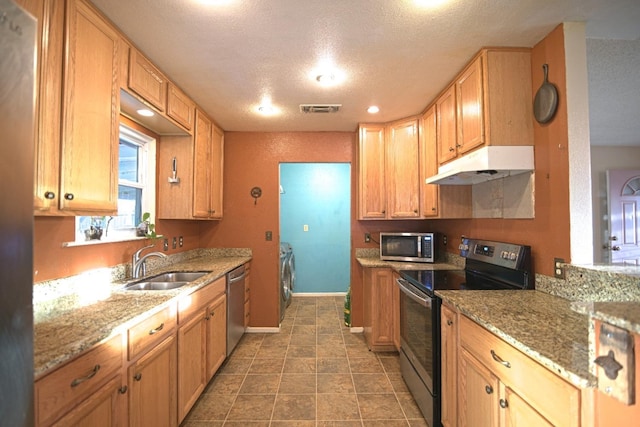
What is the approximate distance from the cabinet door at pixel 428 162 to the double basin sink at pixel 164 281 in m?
2.16

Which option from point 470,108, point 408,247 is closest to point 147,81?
point 470,108

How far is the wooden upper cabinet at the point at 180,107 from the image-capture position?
2.07 meters

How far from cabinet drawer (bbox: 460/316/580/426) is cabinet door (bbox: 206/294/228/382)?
1818 millimetres

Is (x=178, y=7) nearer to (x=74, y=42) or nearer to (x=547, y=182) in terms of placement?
(x=74, y=42)

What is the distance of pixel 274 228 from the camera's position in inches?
132

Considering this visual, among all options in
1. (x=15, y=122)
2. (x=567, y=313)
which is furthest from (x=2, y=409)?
(x=567, y=313)

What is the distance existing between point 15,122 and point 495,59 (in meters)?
2.25

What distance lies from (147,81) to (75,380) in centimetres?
170

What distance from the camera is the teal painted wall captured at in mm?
4902

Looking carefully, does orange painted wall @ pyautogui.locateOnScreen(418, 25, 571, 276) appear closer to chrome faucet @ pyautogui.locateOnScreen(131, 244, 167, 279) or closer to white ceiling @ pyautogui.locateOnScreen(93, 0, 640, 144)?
white ceiling @ pyautogui.locateOnScreen(93, 0, 640, 144)

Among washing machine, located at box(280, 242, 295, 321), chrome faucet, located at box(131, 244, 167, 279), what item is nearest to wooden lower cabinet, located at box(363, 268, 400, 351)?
washing machine, located at box(280, 242, 295, 321)

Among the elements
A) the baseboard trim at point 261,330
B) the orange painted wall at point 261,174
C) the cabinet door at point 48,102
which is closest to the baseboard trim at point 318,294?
the baseboard trim at point 261,330

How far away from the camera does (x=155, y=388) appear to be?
4.69 ft

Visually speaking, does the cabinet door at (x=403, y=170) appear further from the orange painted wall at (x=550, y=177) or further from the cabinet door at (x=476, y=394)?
the cabinet door at (x=476, y=394)
